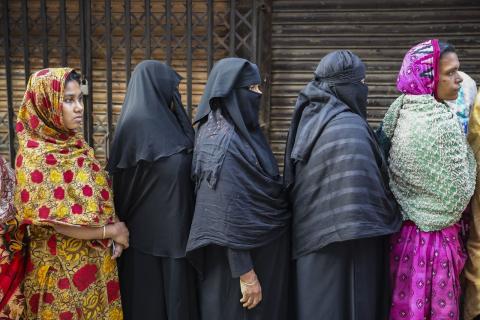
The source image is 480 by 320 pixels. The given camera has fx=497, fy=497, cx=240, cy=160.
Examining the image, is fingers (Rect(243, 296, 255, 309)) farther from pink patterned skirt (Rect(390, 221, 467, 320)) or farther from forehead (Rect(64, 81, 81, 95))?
forehead (Rect(64, 81, 81, 95))

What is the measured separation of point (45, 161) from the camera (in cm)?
217

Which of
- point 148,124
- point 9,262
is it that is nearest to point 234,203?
point 148,124

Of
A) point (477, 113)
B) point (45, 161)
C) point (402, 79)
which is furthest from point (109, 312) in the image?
point (477, 113)

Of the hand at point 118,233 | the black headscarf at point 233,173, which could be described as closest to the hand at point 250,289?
the black headscarf at point 233,173

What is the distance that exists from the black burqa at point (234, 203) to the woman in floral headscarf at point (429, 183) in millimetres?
563

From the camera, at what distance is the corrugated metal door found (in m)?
4.11

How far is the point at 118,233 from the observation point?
2363 millimetres

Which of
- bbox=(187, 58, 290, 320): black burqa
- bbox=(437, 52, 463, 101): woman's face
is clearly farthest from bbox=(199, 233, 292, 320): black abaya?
bbox=(437, 52, 463, 101): woman's face

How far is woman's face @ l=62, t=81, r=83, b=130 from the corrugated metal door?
231 cm

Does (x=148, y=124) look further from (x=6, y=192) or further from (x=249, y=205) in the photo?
(x=6, y=192)

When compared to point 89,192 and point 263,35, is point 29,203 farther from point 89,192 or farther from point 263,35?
point 263,35

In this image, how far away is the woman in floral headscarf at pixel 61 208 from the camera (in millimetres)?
2178

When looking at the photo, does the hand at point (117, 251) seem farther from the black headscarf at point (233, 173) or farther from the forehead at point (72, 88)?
the forehead at point (72, 88)

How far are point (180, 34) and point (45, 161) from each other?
2329mm
